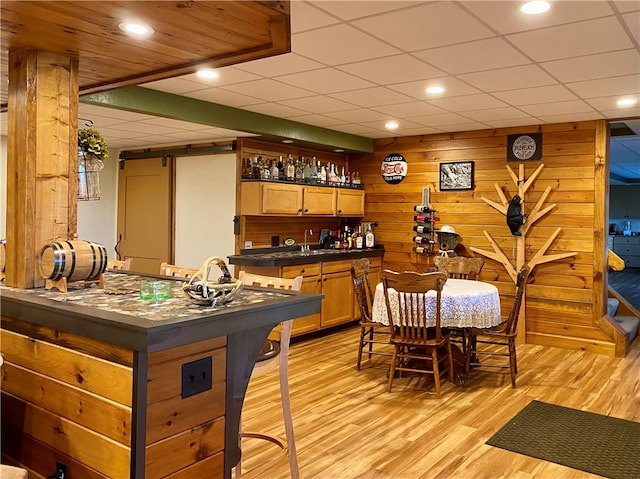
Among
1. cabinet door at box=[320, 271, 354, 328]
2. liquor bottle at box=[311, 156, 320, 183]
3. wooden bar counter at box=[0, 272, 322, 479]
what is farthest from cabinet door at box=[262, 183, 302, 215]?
wooden bar counter at box=[0, 272, 322, 479]

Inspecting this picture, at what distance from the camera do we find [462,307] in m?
4.17

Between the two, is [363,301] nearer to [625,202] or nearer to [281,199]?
[281,199]

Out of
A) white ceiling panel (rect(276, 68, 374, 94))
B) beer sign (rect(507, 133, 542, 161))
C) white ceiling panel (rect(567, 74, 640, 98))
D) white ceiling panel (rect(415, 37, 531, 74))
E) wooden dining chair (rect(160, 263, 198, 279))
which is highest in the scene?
white ceiling panel (rect(567, 74, 640, 98))

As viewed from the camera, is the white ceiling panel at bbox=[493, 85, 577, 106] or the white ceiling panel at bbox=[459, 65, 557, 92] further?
the white ceiling panel at bbox=[493, 85, 577, 106]

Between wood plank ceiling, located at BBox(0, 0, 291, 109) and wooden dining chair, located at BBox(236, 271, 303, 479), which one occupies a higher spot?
wood plank ceiling, located at BBox(0, 0, 291, 109)

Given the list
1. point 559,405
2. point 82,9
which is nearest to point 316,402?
point 559,405

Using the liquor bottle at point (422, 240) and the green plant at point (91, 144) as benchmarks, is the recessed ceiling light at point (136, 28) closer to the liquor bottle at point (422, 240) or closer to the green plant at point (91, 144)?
the green plant at point (91, 144)

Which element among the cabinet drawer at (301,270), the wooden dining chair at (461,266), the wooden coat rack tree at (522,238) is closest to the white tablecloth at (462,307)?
the wooden dining chair at (461,266)

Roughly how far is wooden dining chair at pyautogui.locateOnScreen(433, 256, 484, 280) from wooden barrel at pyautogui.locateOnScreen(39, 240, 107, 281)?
12.2 ft

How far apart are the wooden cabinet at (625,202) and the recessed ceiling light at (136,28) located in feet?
45.4

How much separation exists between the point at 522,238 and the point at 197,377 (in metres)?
4.73

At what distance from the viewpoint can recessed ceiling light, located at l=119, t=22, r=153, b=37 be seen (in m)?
2.09

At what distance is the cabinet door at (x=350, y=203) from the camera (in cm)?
658

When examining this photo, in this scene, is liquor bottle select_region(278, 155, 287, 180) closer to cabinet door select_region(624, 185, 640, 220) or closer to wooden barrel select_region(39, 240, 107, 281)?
wooden barrel select_region(39, 240, 107, 281)
